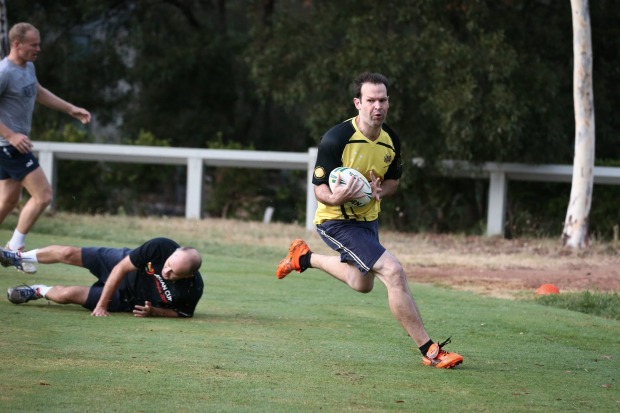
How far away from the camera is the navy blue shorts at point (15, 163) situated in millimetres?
11094

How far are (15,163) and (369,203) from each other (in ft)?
15.6

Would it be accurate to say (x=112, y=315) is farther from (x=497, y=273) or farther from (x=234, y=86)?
(x=234, y=86)

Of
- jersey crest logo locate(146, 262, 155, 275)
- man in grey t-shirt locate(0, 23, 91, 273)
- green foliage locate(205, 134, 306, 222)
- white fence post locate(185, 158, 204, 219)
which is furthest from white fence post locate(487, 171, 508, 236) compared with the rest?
jersey crest logo locate(146, 262, 155, 275)

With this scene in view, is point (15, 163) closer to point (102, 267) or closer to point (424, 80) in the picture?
point (102, 267)

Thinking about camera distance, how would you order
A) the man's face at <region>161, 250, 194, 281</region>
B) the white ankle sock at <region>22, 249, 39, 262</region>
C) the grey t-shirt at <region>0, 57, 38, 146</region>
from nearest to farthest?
the man's face at <region>161, 250, 194, 281</region>, the white ankle sock at <region>22, 249, 39, 262</region>, the grey t-shirt at <region>0, 57, 38, 146</region>

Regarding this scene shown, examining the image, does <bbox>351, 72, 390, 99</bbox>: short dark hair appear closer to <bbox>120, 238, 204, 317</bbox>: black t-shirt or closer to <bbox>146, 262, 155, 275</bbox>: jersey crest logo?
<bbox>120, 238, 204, 317</bbox>: black t-shirt

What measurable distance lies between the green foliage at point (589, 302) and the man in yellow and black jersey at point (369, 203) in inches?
175

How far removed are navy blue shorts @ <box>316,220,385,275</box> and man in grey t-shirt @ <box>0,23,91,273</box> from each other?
4249 millimetres

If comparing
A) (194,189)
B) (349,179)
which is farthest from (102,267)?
(194,189)

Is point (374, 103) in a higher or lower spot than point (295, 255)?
higher

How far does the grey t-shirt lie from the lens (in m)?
11.0

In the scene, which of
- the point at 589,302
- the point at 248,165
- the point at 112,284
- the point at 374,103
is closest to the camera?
the point at 374,103

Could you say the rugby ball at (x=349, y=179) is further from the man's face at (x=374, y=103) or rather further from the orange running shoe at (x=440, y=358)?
the orange running shoe at (x=440, y=358)

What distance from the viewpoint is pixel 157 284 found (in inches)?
378
